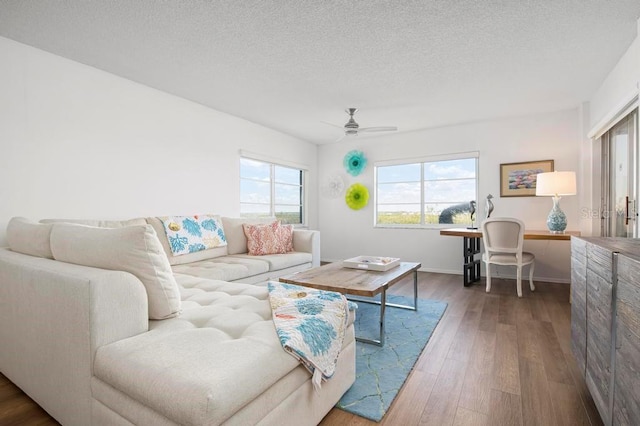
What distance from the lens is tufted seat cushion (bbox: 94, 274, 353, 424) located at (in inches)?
37.1

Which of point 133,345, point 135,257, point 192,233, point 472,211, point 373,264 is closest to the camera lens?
point 133,345

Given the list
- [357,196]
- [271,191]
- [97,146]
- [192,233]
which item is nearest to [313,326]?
[192,233]

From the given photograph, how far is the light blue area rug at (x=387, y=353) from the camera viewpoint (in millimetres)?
1675

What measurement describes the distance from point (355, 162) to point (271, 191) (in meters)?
1.62

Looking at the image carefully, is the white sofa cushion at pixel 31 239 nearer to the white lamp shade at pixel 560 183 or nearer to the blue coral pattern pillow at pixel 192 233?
the blue coral pattern pillow at pixel 192 233

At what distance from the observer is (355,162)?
5.84 meters

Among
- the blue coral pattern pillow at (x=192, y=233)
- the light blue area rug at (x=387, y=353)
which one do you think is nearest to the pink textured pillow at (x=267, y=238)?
the blue coral pattern pillow at (x=192, y=233)

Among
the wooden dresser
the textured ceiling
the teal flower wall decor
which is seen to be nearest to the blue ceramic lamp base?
the textured ceiling

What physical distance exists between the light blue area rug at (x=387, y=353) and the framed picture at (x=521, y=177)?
229cm

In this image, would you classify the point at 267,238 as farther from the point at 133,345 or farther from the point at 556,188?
the point at 556,188

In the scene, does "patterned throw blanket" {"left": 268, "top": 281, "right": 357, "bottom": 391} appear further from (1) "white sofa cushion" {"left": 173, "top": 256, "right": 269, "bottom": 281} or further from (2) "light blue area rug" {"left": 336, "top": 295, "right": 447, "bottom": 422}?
(1) "white sofa cushion" {"left": 173, "top": 256, "right": 269, "bottom": 281}

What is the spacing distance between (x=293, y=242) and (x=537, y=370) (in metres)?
2.90

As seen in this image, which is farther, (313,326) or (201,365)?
(313,326)

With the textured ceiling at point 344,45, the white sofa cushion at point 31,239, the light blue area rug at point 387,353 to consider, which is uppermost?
the textured ceiling at point 344,45
